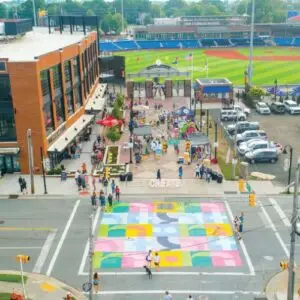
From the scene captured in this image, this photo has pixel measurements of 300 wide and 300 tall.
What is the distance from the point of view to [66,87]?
54219mm

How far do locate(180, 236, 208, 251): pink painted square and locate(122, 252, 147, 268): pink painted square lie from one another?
277 cm

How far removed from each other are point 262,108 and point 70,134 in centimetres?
2954

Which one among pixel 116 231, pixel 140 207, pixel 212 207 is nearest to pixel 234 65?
pixel 212 207

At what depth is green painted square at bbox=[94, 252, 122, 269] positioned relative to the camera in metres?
30.0

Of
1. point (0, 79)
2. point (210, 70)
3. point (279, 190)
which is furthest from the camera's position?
point (210, 70)

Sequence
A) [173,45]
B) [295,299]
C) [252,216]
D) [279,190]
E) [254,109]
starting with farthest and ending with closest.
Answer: [173,45] < [254,109] < [279,190] < [252,216] < [295,299]

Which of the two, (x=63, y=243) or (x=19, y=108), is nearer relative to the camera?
(x=63, y=243)

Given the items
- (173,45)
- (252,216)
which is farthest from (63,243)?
(173,45)

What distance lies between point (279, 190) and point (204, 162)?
815 centimetres

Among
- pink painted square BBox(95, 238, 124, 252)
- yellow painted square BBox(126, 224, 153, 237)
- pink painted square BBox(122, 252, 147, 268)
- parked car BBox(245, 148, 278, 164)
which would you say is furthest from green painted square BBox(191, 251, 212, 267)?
parked car BBox(245, 148, 278, 164)

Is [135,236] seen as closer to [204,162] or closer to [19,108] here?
[204,162]

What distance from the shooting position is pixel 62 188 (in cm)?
4278

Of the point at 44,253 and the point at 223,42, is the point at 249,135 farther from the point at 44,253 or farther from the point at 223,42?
the point at 223,42

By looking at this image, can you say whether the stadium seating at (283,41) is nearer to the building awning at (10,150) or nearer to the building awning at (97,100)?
the building awning at (97,100)
